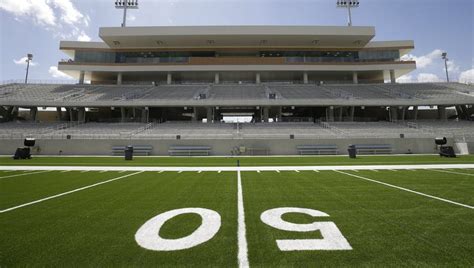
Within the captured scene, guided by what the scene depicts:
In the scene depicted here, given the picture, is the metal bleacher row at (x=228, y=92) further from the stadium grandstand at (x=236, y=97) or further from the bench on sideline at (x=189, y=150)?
the bench on sideline at (x=189, y=150)

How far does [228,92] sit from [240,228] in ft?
110

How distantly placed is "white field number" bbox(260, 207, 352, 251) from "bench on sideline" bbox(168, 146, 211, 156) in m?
20.4

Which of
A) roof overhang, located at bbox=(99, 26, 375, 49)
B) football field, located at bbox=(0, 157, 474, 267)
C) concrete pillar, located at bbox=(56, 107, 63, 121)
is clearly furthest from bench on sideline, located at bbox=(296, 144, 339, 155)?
concrete pillar, located at bbox=(56, 107, 63, 121)

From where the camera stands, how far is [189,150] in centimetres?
2467

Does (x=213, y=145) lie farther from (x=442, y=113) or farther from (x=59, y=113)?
(x=442, y=113)

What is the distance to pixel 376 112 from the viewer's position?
39.6m

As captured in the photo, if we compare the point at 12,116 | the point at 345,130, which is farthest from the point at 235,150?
the point at 12,116

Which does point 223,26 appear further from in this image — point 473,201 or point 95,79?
point 473,201

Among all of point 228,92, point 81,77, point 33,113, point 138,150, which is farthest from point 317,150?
point 81,77

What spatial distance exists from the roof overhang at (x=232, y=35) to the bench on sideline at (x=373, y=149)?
892 inches

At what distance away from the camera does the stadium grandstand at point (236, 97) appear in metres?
25.3

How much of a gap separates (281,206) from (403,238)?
2.23m

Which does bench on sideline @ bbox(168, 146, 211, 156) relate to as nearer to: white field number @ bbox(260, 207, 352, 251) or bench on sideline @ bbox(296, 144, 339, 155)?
bench on sideline @ bbox(296, 144, 339, 155)

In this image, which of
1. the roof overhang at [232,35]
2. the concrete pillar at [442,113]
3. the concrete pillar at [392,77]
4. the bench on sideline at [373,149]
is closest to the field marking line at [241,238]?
the bench on sideline at [373,149]
